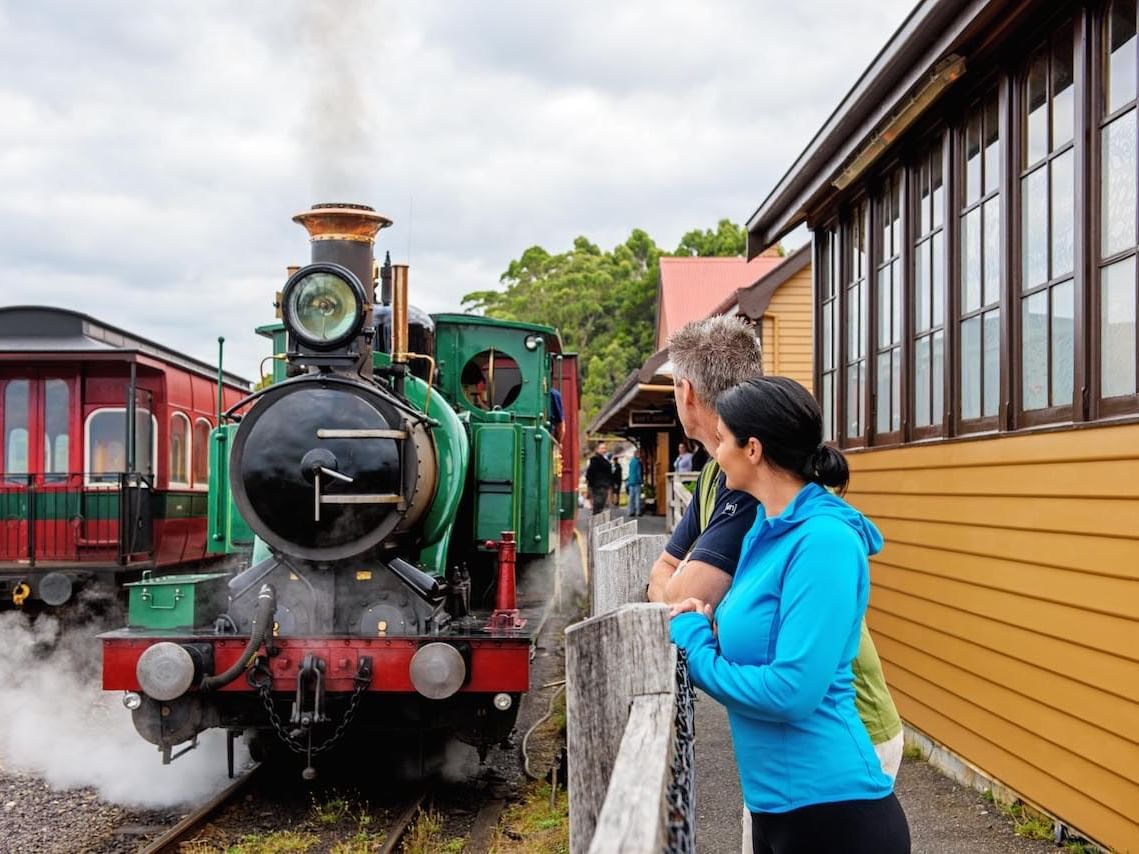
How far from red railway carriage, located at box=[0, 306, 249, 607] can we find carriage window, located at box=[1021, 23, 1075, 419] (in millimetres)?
8494

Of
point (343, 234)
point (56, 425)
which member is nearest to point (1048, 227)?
point (343, 234)

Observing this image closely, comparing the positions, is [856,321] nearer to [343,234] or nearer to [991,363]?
[991,363]

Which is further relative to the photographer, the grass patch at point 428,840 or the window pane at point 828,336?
the window pane at point 828,336

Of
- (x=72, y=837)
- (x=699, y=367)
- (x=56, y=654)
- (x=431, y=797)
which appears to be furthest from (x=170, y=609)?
(x=56, y=654)

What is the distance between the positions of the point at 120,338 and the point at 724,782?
9.13 meters

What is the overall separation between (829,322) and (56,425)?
7704 millimetres

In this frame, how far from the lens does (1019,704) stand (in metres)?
5.06

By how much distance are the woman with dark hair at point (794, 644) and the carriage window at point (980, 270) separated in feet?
11.4

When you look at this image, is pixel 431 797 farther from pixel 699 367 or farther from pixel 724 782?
pixel 699 367

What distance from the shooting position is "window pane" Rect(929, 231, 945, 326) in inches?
247

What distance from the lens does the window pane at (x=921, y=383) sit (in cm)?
654

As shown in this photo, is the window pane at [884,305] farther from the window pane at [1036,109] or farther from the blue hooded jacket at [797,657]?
the blue hooded jacket at [797,657]

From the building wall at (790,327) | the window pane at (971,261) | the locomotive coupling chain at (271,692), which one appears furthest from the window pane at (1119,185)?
the building wall at (790,327)

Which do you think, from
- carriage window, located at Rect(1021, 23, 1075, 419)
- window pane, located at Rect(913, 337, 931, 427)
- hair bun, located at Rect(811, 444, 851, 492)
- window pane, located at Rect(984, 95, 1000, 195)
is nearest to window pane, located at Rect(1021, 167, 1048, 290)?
carriage window, located at Rect(1021, 23, 1075, 419)
